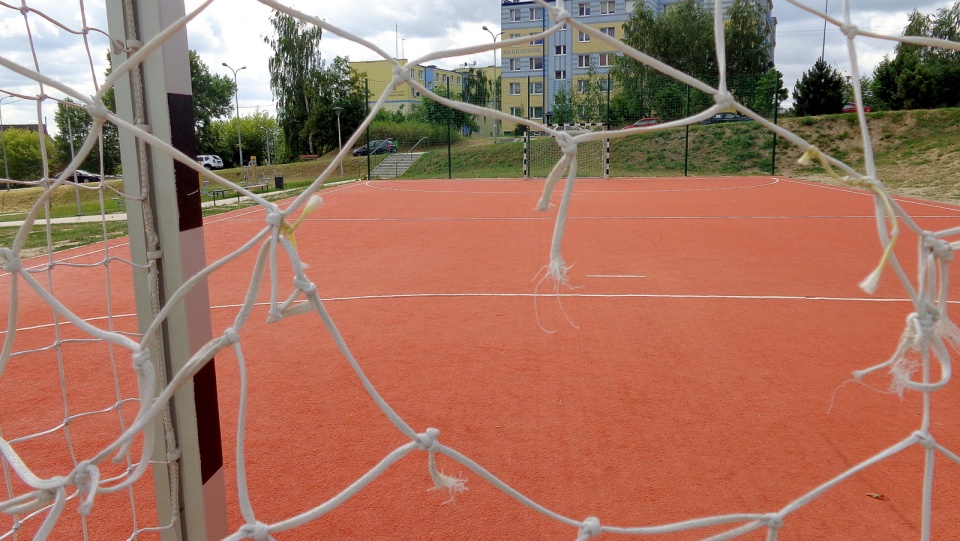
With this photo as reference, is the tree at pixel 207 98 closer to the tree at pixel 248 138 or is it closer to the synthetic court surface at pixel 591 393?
the tree at pixel 248 138

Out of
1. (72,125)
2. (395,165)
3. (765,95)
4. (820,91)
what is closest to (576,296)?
(72,125)

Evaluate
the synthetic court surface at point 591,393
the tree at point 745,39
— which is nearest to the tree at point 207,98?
the tree at point 745,39

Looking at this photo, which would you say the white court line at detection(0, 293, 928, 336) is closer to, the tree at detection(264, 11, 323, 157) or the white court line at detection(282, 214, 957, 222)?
the white court line at detection(282, 214, 957, 222)

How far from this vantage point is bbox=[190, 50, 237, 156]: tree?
42.2 meters

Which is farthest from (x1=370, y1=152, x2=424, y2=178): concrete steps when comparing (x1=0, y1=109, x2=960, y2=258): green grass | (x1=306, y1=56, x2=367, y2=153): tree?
(x1=306, y1=56, x2=367, y2=153): tree

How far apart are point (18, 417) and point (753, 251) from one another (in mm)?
6639

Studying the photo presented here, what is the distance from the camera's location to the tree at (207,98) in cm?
4216

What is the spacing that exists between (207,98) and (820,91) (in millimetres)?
38492

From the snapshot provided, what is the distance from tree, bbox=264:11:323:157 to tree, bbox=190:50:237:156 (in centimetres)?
509

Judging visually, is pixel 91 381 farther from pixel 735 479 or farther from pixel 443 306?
pixel 735 479

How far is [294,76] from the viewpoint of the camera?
39594 millimetres

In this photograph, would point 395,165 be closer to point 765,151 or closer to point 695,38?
point 765,151

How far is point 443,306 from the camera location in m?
5.41

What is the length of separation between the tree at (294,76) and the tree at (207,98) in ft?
16.7
